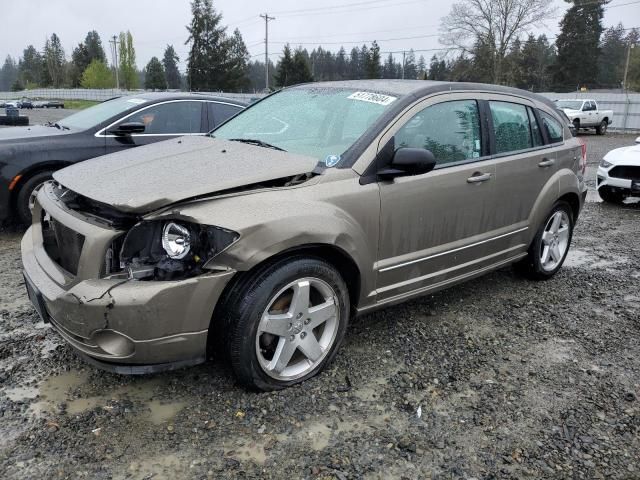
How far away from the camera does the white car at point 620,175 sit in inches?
321

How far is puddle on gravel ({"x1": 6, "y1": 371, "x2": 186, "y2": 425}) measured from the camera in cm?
270

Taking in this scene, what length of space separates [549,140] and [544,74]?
6911cm

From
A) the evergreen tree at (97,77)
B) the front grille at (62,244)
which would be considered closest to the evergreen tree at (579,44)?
the evergreen tree at (97,77)

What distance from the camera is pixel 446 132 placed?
3.62m

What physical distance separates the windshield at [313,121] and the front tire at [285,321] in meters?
0.74

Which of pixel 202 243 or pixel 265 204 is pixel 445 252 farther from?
pixel 202 243

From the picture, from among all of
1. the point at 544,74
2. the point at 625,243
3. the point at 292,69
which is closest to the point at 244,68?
the point at 292,69

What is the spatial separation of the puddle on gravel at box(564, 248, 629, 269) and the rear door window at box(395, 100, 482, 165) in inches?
92.9

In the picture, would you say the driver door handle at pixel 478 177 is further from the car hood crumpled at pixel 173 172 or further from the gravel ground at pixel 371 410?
the car hood crumpled at pixel 173 172

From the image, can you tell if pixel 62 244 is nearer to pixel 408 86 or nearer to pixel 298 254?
pixel 298 254

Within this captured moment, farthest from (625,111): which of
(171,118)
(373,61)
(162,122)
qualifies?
(373,61)

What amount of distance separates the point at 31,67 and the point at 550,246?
138 metres

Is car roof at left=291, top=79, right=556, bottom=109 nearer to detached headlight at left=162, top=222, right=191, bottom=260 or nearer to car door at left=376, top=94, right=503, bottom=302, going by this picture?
car door at left=376, top=94, right=503, bottom=302

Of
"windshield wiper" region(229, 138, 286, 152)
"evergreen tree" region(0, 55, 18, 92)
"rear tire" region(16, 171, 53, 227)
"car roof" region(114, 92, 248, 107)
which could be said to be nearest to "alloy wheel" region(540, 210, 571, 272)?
"windshield wiper" region(229, 138, 286, 152)
